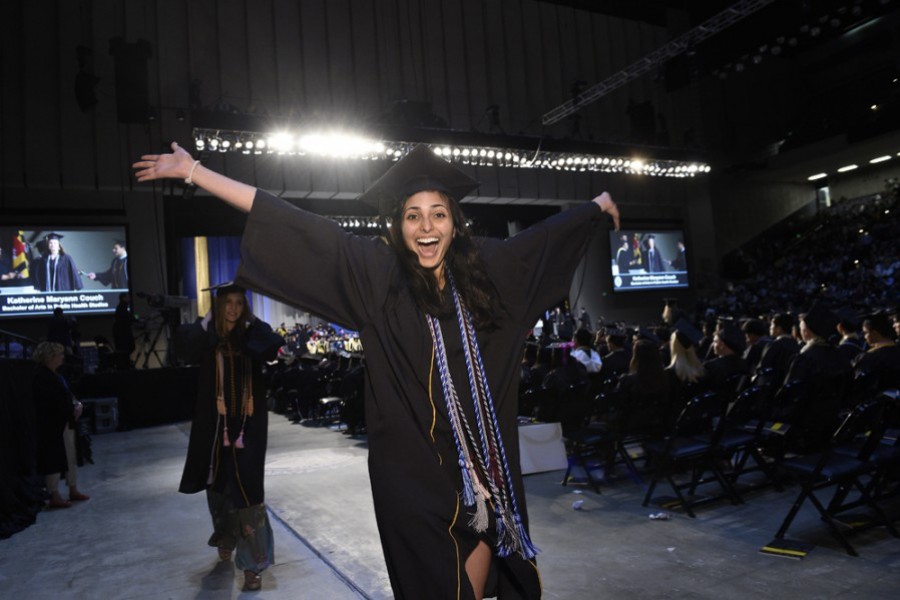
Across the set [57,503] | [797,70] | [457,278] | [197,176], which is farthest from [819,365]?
[797,70]

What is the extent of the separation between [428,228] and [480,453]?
1.82 ft

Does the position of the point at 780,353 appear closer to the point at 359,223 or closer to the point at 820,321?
the point at 820,321

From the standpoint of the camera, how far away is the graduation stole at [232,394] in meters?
3.64

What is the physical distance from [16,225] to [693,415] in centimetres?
1313

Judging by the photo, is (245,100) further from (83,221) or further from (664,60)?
(664,60)

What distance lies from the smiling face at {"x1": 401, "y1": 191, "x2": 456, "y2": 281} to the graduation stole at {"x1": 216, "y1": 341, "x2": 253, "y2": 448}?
2.31m

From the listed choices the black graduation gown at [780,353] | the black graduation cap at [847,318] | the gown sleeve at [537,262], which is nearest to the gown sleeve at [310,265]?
the gown sleeve at [537,262]

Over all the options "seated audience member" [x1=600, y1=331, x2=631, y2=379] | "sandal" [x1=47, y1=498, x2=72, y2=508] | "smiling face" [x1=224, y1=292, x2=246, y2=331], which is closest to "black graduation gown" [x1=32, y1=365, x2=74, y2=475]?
"sandal" [x1=47, y1=498, x2=72, y2=508]

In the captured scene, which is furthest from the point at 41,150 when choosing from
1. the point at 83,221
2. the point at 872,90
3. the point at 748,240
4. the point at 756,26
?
the point at 872,90

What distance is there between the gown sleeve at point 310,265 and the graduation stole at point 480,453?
0.17m

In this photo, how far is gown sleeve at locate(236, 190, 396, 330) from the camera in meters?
1.61

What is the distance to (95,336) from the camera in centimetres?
1334

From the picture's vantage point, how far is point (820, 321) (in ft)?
19.8

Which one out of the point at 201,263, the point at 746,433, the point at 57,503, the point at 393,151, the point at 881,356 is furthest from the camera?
the point at 201,263
